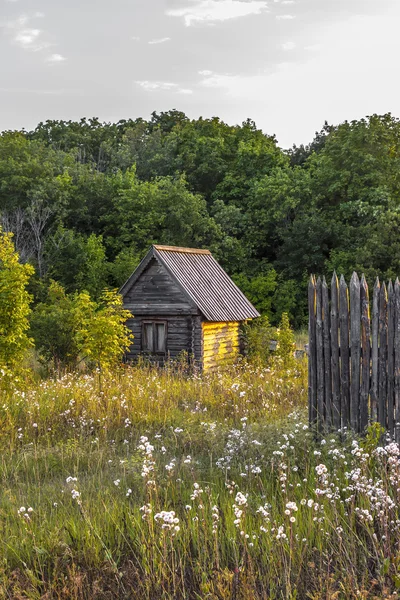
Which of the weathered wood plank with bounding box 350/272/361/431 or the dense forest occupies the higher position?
the dense forest

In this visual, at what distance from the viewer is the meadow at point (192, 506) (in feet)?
15.6

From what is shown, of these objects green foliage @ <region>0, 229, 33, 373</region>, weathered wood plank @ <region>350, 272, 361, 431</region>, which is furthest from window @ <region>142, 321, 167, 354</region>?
weathered wood plank @ <region>350, 272, 361, 431</region>

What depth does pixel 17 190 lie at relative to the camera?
36.7 meters

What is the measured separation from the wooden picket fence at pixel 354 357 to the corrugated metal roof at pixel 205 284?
12.2 meters

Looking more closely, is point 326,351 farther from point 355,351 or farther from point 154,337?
point 154,337

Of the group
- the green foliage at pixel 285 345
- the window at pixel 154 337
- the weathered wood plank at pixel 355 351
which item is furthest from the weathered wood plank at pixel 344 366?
the window at pixel 154 337

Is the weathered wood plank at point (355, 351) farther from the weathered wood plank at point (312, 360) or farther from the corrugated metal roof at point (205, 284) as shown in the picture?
the corrugated metal roof at point (205, 284)

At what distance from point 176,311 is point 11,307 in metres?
9.14

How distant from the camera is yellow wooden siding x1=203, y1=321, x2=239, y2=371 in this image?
852 inches

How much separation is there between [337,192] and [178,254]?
733 inches

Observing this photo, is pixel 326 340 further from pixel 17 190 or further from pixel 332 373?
pixel 17 190

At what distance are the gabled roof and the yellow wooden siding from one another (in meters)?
0.59

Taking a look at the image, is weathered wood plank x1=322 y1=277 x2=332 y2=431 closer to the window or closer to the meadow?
the meadow

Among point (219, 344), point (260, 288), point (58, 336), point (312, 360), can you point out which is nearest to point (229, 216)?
point (260, 288)
